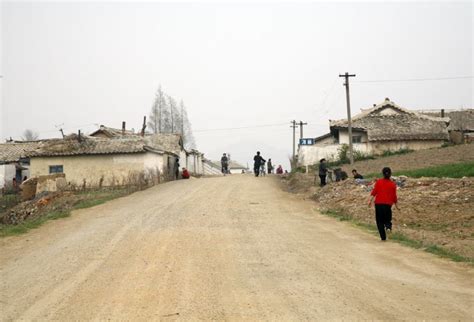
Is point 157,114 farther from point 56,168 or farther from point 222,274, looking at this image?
point 222,274

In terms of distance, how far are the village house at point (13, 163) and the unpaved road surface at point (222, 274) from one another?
3178 centimetres

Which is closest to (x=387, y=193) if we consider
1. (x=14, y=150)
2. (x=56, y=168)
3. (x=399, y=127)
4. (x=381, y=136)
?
(x=56, y=168)

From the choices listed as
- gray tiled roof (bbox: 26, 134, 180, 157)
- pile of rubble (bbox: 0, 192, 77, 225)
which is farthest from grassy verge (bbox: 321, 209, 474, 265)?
gray tiled roof (bbox: 26, 134, 180, 157)

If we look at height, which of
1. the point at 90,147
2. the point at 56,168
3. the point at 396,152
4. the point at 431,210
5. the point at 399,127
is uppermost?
the point at 399,127

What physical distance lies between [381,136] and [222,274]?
35.5 m

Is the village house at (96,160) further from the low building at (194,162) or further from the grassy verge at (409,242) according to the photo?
the grassy verge at (409,242)

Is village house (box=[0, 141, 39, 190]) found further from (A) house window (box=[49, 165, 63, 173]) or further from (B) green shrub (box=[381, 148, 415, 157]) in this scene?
(B) green shrub (box=[381, 148, 415, 157])

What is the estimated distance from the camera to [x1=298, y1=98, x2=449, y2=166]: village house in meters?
40.6

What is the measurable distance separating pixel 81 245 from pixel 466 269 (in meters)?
8.20

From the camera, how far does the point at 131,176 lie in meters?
29.5

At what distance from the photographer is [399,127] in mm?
42531

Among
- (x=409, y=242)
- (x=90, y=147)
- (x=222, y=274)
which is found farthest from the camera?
(x=90, y=147)

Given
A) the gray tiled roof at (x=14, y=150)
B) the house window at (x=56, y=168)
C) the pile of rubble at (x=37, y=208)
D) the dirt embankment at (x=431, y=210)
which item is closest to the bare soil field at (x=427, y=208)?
the dirt embankment at (x=431, y=210)

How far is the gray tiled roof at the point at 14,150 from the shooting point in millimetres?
46841
